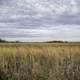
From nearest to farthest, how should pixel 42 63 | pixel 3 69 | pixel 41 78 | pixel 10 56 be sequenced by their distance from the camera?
pixel 41 78, pixel 3 69, pixel 42 63, pixel 10 56

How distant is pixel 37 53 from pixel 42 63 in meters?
1.68

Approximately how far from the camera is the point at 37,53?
12219 mm

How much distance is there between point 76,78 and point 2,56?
141 inches

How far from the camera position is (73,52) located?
40.0 feet

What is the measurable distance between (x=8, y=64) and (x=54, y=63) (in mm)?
1529

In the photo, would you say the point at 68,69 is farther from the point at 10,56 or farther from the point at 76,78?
the point at 10,56

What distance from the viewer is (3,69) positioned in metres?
9.77

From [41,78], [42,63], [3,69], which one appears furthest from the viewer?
[42,63]

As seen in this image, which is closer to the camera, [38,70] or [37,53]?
[38,70]

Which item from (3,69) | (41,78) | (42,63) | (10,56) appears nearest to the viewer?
(41,78)

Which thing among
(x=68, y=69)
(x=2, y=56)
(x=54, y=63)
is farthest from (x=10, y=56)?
(x=68, y=69)

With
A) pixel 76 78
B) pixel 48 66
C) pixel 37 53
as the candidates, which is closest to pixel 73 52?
pixel 37 53

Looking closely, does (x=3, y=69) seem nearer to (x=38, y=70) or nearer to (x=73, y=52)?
(x=38, y=70)

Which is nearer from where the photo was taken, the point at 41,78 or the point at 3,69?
the point at 41,78
